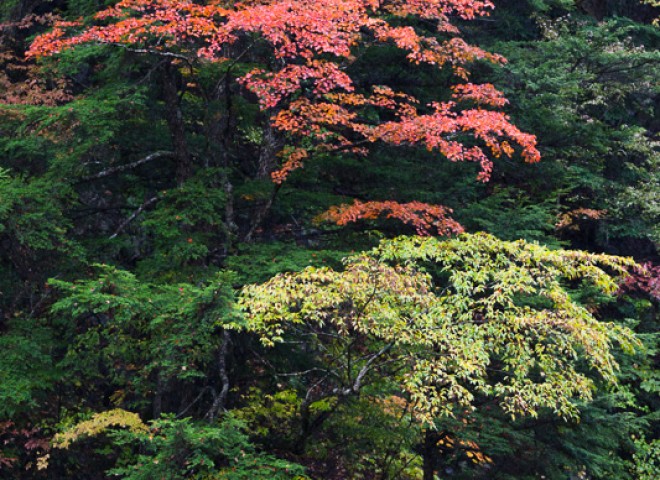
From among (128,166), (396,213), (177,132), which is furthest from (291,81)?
(128,166)

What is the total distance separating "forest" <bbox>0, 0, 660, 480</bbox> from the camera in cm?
792

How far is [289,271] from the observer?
9852 millimetres

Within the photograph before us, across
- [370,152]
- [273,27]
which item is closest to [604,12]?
[370,152]

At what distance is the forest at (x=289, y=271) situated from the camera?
26.0ft

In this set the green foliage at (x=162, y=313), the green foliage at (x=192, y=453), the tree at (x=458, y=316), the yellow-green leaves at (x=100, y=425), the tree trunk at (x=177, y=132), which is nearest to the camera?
the green foliage at (x=192, y=453)

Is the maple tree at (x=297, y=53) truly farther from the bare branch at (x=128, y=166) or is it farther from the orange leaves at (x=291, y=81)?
the bare branch at (x=128, y=166)

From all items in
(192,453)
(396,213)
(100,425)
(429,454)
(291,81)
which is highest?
(291,81)

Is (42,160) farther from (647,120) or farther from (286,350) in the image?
(647,120)

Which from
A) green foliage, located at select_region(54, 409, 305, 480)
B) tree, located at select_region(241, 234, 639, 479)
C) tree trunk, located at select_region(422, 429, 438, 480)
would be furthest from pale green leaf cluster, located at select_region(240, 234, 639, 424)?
tree trunk, located at select_region(422, 429, 438, 480)


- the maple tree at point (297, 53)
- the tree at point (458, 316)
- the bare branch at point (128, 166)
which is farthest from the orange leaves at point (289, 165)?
the tree at point (458, 316)

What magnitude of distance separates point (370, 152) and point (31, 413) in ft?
24.4

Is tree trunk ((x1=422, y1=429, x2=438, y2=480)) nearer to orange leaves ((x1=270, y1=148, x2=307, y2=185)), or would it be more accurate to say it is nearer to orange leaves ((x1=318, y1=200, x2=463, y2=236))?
orange leaves ((x1=318, y1=200, x2=463, y2=236))

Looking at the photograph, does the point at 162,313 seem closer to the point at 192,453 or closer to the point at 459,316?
the point at 192,453

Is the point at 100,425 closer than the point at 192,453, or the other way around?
the point at 192,453
